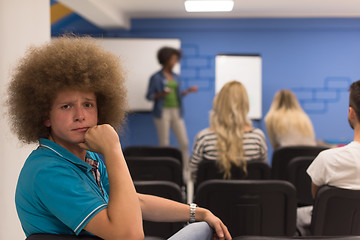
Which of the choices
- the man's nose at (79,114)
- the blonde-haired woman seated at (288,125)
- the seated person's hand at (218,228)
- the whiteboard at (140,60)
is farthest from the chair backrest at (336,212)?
the whiteboard at (140,60)

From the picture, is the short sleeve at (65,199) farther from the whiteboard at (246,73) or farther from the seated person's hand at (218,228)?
the whiteboard at (246,73)

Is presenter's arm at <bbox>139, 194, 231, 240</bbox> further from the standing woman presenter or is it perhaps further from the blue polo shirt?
the standing woman presenter

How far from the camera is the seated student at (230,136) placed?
276 cm

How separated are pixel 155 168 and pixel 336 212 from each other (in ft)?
4.08

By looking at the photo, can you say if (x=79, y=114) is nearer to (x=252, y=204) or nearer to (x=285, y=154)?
(x=252, y=204)

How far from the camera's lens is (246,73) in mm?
7055

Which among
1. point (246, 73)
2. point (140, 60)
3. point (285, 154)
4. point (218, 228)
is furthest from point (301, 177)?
point (140, 60)

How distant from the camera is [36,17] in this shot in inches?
93.4

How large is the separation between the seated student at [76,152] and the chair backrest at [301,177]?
4.93 ft

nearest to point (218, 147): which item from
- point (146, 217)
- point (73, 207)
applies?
point (146, 217)

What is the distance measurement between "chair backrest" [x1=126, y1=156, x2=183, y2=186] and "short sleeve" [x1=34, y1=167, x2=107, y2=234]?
156 centimetres

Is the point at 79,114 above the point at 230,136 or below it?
above

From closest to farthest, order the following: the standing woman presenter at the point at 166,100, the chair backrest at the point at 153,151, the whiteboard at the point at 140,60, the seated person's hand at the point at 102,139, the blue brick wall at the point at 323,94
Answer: the seated person's hand at the point at 102,139, the chair backrest at the point at 153,151, the standing woman presenter at the point at 166,100, the whiteboard at the point at 140,60, the blue brick wall at the point at 323,94

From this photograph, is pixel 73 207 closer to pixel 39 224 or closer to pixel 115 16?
pixel 39 224
